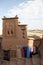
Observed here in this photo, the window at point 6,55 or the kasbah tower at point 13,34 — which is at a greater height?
the kasbah tower at point 13,34

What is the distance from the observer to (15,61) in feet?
53.2

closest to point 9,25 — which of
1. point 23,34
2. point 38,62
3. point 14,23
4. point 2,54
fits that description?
point 14,23

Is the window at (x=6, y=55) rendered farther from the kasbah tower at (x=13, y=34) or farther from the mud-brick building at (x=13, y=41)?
the kasbah tower at (x=13, y=34)

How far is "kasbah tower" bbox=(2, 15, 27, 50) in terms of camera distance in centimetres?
1741

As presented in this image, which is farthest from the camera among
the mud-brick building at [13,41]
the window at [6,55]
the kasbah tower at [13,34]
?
the window at [6,55]

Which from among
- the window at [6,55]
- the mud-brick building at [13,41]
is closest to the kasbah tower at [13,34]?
the mud-brick building at [13,41]

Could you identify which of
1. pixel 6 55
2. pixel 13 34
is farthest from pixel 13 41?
pixel 6 55

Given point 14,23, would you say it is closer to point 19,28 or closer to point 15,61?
point 19,28

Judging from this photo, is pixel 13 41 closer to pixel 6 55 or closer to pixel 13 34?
pixel 13 34

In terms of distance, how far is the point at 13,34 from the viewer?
18.1 m

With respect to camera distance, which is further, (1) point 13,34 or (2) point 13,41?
(1) point 13,34

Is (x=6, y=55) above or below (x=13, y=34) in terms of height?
below

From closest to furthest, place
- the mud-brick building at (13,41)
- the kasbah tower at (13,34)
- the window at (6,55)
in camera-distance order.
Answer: the mud-brick building at (13,41), the kasbah tower at (13,34), the window at (6,55)

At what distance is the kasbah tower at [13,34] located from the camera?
57.1 feet
